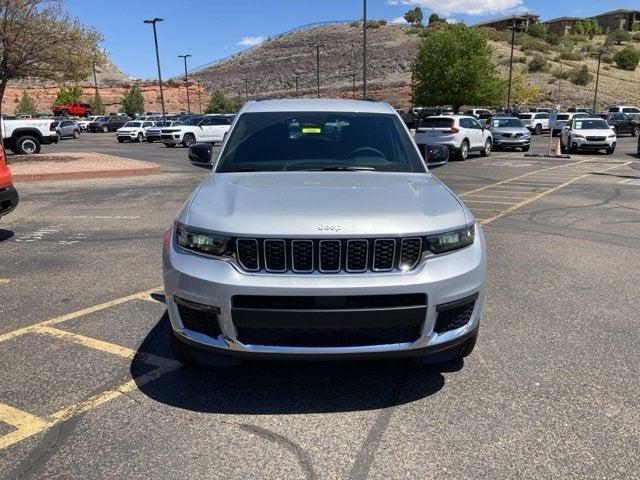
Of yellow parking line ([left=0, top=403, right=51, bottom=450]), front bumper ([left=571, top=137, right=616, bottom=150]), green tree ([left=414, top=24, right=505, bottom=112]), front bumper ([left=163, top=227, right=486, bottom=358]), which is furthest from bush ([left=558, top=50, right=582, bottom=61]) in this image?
yellow parking line ([left=0, top=403, right=51, bottom=450])

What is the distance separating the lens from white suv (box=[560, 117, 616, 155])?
916 inches

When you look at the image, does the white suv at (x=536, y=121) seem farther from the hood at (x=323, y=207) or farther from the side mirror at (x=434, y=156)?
the hood at (x=323, y=207)

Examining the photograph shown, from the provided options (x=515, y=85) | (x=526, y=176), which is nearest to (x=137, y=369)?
(x=526, y=176)

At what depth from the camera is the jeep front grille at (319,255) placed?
9.85ft

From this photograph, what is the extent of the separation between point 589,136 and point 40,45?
2047 cm

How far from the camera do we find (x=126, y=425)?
3.12 metres

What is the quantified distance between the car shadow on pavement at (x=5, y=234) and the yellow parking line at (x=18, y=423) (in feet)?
17.6

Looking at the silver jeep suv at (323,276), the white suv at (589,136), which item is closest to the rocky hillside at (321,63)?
the white suv at (589,136)

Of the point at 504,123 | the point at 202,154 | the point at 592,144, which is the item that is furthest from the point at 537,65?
the point at 202,154

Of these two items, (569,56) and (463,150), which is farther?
(569,56)

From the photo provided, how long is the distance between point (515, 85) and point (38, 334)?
69.5 meters

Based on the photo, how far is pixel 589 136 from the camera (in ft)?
76.4

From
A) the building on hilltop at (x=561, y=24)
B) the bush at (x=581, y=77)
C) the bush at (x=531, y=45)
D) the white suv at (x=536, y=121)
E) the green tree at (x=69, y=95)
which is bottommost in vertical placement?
the white suv at (x=536, y=121)

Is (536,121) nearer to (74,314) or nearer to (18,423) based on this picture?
(74,314)
